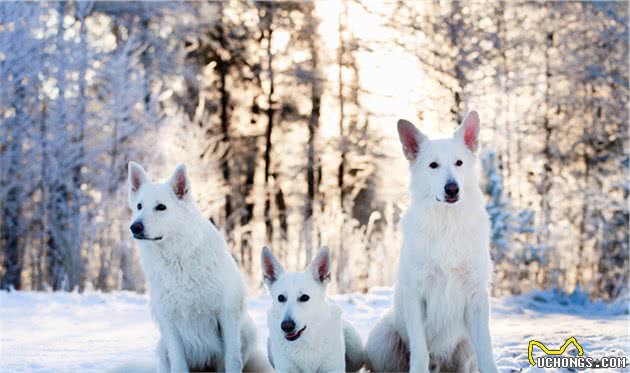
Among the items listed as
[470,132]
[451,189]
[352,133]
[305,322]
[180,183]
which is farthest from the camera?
[352,133]

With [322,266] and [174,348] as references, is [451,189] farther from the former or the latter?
[174,348]

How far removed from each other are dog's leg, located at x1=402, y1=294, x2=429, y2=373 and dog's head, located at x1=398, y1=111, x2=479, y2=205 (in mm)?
544

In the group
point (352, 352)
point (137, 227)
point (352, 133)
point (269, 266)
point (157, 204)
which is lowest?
point (352, 352)

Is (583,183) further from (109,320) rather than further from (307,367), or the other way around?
(307,367)

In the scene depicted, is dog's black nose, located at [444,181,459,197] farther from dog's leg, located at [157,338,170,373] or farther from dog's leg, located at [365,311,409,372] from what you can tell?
dog's leg, located at [157,338,170,373]

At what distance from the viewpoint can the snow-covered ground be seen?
16.4ft

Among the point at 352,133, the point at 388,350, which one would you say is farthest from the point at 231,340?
the point at 352,133

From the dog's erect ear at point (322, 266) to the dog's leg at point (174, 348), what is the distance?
84 cm

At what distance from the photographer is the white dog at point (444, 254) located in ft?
12.3

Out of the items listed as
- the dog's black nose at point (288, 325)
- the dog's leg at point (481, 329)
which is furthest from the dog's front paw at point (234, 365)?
the dog's leg at point (481, 329)

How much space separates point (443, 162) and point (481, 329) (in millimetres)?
868

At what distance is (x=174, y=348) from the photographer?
4023 mm

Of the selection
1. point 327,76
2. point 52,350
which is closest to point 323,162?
point 327,76

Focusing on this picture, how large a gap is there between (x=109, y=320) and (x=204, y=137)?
232 inches
